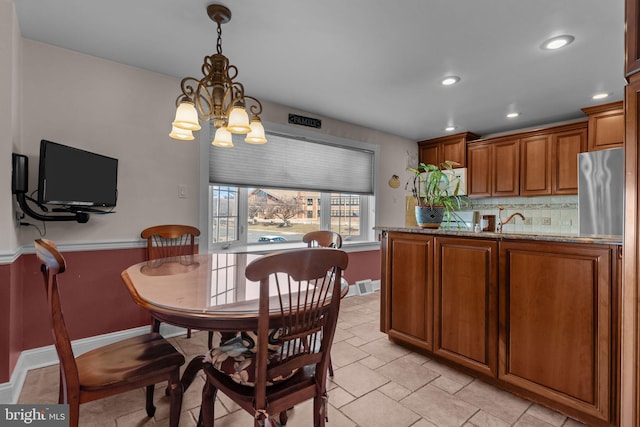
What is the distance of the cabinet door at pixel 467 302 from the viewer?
6.55 ft

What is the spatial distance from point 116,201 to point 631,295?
314 centimetres

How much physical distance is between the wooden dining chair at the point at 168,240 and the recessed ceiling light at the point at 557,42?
10.2 ft

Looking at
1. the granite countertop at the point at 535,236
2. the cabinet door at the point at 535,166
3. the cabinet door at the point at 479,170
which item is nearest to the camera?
the granite countertop at the point at 535,236

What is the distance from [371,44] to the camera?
227cm

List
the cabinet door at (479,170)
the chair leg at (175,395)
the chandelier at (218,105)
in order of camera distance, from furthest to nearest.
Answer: the cabinet door at (479,170) → the chandelier at (218,105) → the chair leg at (175,395)

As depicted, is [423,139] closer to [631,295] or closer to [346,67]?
[346,67]

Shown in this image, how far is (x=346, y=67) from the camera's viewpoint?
2.63m

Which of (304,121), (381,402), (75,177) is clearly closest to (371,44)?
(304,121)

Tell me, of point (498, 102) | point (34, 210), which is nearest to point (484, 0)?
point (498, 102)

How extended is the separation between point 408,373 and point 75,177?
2.74 m

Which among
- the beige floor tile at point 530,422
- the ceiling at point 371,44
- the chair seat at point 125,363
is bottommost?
the beige floor tile at point 530,422

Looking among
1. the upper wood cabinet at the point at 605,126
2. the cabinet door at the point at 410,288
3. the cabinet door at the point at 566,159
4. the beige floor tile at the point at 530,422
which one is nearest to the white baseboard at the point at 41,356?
the cabinet door at the point at 410,288

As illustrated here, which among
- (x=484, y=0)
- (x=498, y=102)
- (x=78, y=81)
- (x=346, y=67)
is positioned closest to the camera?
(x=484, y=0)

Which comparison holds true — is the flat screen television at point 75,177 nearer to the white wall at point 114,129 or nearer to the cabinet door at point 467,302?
the white wall at point 114,129
